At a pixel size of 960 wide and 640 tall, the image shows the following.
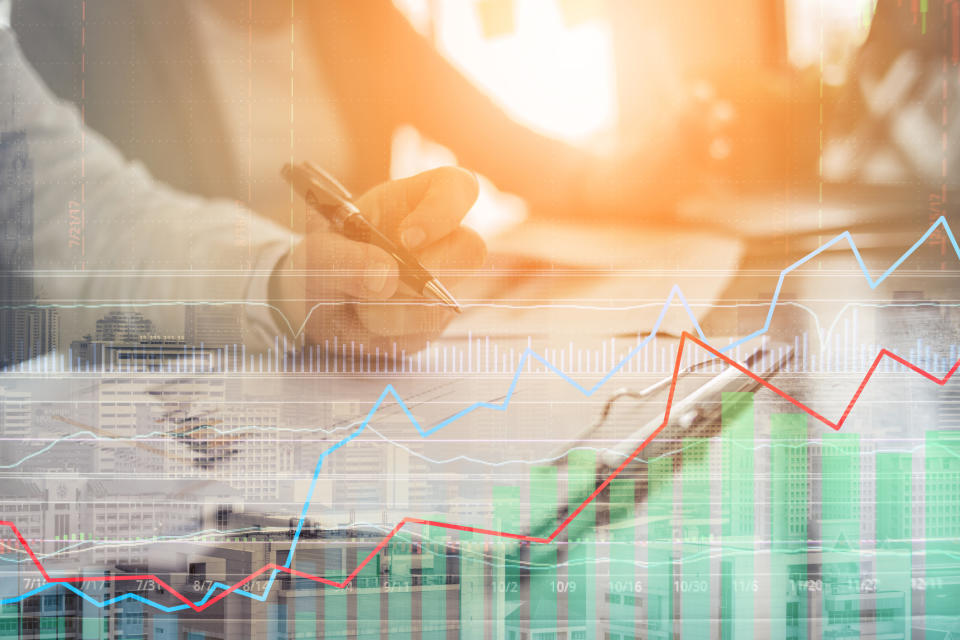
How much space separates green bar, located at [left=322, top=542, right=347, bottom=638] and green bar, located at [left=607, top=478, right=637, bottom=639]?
29.5 inches

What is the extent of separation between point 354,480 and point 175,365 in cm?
60

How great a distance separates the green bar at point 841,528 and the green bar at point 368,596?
3.93 feet

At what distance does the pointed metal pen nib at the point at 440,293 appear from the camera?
200cm

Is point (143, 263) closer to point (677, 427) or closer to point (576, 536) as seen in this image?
point (576, 536)

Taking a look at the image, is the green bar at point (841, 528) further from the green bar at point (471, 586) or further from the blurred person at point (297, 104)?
the green bar at point (471, 586)

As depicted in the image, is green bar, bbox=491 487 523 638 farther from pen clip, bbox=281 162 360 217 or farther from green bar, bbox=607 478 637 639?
pen clip, bbox=281 162 360 217

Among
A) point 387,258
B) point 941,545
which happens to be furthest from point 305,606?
point 941,545

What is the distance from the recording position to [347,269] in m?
2.01

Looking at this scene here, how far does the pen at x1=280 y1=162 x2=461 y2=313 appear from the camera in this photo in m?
2.00

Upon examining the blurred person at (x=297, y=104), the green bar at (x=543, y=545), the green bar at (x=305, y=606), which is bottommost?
the green bar at (x=305, y=606)

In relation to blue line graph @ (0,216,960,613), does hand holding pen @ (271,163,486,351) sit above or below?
above

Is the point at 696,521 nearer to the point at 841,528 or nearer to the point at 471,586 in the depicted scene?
the point at 841,528

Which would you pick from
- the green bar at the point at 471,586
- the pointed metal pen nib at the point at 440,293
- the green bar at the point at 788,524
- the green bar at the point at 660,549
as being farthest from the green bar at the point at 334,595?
the green bar at the point at 788,524

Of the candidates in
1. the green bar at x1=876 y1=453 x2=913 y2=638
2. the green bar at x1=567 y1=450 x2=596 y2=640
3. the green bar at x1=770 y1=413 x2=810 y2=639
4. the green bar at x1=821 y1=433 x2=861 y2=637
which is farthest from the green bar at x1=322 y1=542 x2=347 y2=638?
the green bar at x1=876 y1=453 x2=913 y2=638
